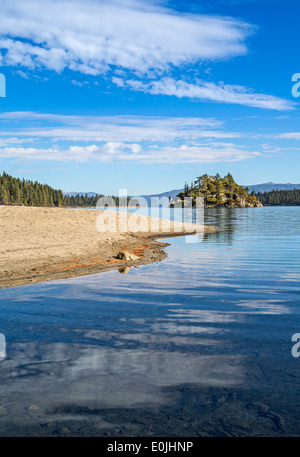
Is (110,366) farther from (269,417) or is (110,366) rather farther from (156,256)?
(156,256)

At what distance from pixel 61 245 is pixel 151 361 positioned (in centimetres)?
2291

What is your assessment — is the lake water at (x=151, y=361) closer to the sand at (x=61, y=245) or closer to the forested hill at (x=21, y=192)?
the sand at (x=61, y=245)

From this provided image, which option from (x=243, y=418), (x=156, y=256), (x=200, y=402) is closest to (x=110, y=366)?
(x=200, y=402)

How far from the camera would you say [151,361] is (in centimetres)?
845

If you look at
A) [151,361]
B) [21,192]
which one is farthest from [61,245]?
[21,192]

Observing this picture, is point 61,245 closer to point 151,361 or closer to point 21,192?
point 151,361

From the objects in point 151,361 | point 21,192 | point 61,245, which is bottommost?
point 151,361

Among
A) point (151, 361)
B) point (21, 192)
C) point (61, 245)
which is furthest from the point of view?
point (21, 192)

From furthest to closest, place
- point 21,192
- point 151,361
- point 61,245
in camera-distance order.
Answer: point 21,192, point 61,245, point 151,361

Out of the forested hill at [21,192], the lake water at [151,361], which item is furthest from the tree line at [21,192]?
the lake water at [151,361]

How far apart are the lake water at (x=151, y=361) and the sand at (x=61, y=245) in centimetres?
459

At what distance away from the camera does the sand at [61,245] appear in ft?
68.5

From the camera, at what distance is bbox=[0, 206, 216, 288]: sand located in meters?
20.9

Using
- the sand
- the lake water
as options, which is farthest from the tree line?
the lake water
